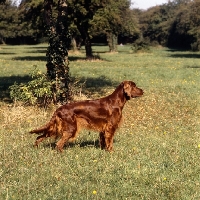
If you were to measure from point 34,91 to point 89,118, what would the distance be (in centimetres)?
388

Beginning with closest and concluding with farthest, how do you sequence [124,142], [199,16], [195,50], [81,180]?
[81,180] → [124,142] → [199,16] → [195,50]

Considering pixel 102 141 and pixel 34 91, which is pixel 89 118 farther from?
pixel 34 91

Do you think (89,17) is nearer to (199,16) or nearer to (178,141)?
(199,16)

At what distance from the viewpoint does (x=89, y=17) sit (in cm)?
2533

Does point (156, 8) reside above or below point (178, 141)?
above

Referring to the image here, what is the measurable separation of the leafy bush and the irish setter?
3386 millimetres

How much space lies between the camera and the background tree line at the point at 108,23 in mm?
25094

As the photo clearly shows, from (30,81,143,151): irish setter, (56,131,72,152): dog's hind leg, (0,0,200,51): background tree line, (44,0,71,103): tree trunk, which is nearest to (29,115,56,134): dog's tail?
(30,81,143,151): irish setter

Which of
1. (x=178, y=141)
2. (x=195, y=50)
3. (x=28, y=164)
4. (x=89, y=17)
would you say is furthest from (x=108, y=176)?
(x=195, y=50)

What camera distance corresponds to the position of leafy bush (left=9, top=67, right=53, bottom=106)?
953cm

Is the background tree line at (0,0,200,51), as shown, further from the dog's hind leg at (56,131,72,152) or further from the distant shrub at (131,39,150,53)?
the dog's hind leg at (56,131,72,152)

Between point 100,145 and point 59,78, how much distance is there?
4.02 metres

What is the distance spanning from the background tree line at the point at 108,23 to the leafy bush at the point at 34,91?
2703 millimetres

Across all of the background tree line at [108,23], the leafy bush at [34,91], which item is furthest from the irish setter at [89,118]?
the background tree line at [108,23]
